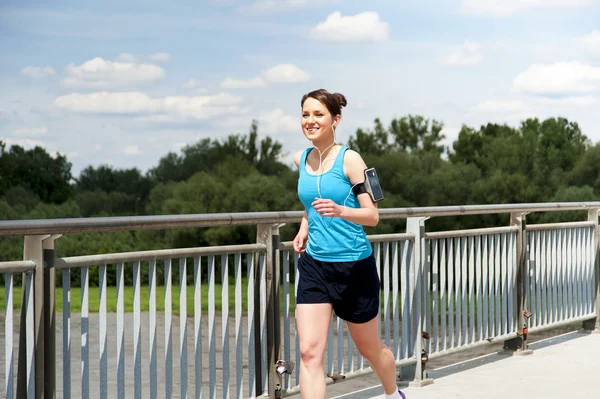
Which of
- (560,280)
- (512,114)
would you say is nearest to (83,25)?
(512,114)

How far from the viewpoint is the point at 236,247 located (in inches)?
177

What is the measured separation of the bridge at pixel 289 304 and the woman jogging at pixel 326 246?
53 centimetres

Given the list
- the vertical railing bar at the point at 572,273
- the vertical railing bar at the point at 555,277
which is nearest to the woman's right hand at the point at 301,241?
the vertical railing bar at the point at 555,277

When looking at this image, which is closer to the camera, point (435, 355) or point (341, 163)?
point (341, 163)

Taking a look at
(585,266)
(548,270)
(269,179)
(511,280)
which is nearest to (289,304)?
(511,280)

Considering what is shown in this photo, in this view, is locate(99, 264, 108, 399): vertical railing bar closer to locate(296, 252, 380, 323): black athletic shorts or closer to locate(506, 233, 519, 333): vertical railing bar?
locate(296, 252, 380, 323): black athletic shorts

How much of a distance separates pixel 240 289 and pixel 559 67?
7153 cm

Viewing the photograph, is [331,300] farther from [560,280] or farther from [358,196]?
[560,280]

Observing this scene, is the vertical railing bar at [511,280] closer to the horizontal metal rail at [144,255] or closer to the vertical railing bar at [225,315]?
the horizontal metal rail at [144,255]

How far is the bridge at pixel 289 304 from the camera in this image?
361cm

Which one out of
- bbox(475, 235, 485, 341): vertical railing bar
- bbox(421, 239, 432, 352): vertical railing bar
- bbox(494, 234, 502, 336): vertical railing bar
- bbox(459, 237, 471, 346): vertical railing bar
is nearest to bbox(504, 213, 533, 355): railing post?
bbox(494, 234, 502, 336): vertical railing bar

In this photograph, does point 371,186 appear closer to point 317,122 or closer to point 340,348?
point 317,122

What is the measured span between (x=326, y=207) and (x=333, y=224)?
337 millimetres

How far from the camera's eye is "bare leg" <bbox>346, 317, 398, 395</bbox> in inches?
163
